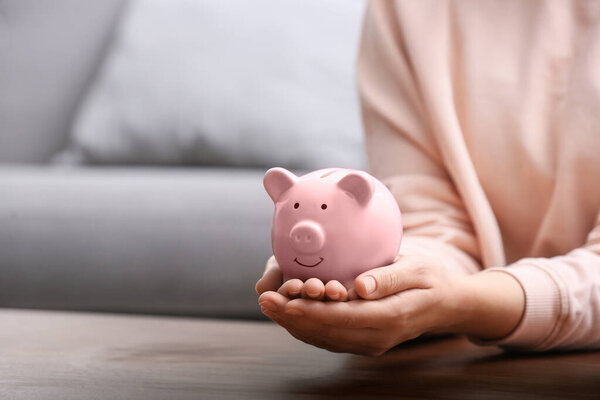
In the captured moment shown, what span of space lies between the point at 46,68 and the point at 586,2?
1.25m

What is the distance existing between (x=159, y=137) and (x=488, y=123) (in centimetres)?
80

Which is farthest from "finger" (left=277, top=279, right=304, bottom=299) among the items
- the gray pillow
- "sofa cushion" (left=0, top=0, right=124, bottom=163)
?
"sofa cushion" (left=0, top=0, right=124, bottom=163)

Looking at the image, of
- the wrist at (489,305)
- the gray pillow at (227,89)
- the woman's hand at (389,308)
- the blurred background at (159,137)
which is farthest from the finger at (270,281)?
the gray pillow at (227,89)

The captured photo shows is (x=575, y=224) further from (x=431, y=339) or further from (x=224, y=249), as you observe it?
(x=224, y=249)

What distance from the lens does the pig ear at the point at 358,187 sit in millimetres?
490

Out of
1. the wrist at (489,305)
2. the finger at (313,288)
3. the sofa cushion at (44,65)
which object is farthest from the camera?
the sofa cushion at (44,65)

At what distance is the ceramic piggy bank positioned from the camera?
1.61ft

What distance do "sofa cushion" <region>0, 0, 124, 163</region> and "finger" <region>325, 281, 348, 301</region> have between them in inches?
52.1

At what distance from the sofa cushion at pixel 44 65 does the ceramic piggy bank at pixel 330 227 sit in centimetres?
128

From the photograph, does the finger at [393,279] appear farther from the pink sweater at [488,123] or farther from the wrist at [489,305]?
the pink sweater at [488,123]

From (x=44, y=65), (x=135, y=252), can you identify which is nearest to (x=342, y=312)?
(x=135, y=252)

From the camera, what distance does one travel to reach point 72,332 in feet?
2.32

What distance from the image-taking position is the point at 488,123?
2.71ft

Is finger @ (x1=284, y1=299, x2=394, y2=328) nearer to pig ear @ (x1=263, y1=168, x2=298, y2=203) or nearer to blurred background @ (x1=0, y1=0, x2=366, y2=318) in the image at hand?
pig ear @ (x1=263, y1=168, x2=298, y2=203)
